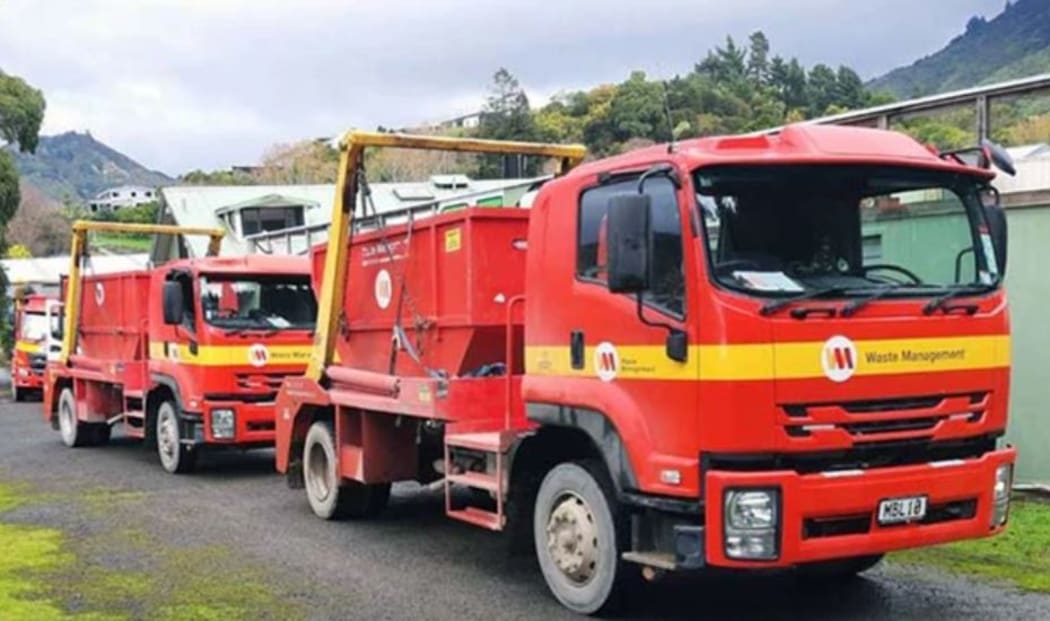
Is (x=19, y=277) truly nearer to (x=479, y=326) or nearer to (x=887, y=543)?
(x=479, y=326)

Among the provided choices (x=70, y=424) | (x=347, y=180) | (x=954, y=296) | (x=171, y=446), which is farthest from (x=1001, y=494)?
(x=70, y=424)

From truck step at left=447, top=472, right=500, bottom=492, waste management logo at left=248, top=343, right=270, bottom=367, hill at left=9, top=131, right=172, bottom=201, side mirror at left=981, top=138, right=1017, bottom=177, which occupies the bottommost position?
truck step at left=447, top=472, right=500, bottom=492

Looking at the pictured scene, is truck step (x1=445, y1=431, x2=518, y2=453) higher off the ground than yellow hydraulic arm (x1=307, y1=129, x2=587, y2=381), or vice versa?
yellow hydraulic arm (x1=307, y1=129, x2=587, y2=381)

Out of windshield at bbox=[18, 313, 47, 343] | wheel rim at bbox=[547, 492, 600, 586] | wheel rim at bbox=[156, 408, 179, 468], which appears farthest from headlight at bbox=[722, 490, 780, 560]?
windshield at bbox=[18, 313, 47, 343]

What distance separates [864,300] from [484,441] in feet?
8.94

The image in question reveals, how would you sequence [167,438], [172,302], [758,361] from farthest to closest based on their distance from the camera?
[167,438]
[172,302]
[758,361]

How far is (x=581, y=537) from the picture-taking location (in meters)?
6.94

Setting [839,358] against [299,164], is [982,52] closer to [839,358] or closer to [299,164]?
[299,164]

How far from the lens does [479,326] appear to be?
834 cm

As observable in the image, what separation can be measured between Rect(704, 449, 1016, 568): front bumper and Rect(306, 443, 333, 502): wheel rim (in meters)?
5.31

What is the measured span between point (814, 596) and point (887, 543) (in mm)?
1588

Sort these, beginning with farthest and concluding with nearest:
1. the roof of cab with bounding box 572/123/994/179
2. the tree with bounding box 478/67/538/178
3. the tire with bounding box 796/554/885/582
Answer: the tree with bounding box 478/67/538/178, the tire with bounding box 796/554/885/582, the roof of cab with bounding box 572/123/994/179

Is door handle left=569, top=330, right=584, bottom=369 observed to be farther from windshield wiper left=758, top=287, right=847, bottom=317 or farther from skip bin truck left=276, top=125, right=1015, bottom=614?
windshield wiper left=758, top=287, right=847, bottom=317

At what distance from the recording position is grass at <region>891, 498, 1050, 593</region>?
786 centimetres
